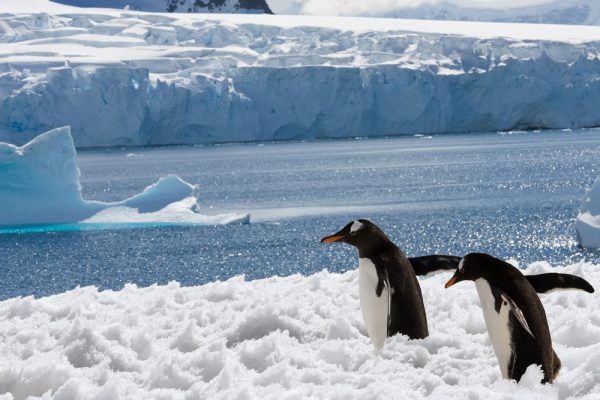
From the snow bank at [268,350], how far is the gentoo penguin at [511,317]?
0.12 meters

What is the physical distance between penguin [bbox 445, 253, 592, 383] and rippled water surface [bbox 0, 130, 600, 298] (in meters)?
15.8

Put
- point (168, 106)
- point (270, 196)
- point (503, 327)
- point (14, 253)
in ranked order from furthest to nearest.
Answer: point (168, 106)
point (270, 196)
point (14, 253)
point (503, 327)

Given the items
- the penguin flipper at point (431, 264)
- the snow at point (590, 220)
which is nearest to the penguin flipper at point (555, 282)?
the penguin flipper at point (431, 264)

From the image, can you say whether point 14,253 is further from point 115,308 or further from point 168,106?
point 168,106

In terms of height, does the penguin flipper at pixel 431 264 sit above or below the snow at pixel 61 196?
above

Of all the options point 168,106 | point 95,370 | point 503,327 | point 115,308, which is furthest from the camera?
point 168,106

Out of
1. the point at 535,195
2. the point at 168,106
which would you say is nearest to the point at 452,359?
the point at 535,195

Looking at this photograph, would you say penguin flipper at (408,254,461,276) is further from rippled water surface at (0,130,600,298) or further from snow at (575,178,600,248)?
rippled water surface at (0,130,600,298)

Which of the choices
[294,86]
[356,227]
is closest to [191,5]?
[294,86]

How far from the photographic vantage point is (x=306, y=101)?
70.8 m

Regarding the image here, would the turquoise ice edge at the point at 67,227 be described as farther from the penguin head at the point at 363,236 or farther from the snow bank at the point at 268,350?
the penguin head at the point at 363,236

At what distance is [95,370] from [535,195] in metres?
35.9

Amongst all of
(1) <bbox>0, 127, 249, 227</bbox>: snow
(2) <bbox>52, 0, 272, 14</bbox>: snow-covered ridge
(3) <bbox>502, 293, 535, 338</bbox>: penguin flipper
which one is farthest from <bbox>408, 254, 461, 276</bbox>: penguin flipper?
(2) <bbox>52, 0, 272, 14</bbox>: snow-covered ridge

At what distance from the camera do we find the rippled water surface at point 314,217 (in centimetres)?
2270
